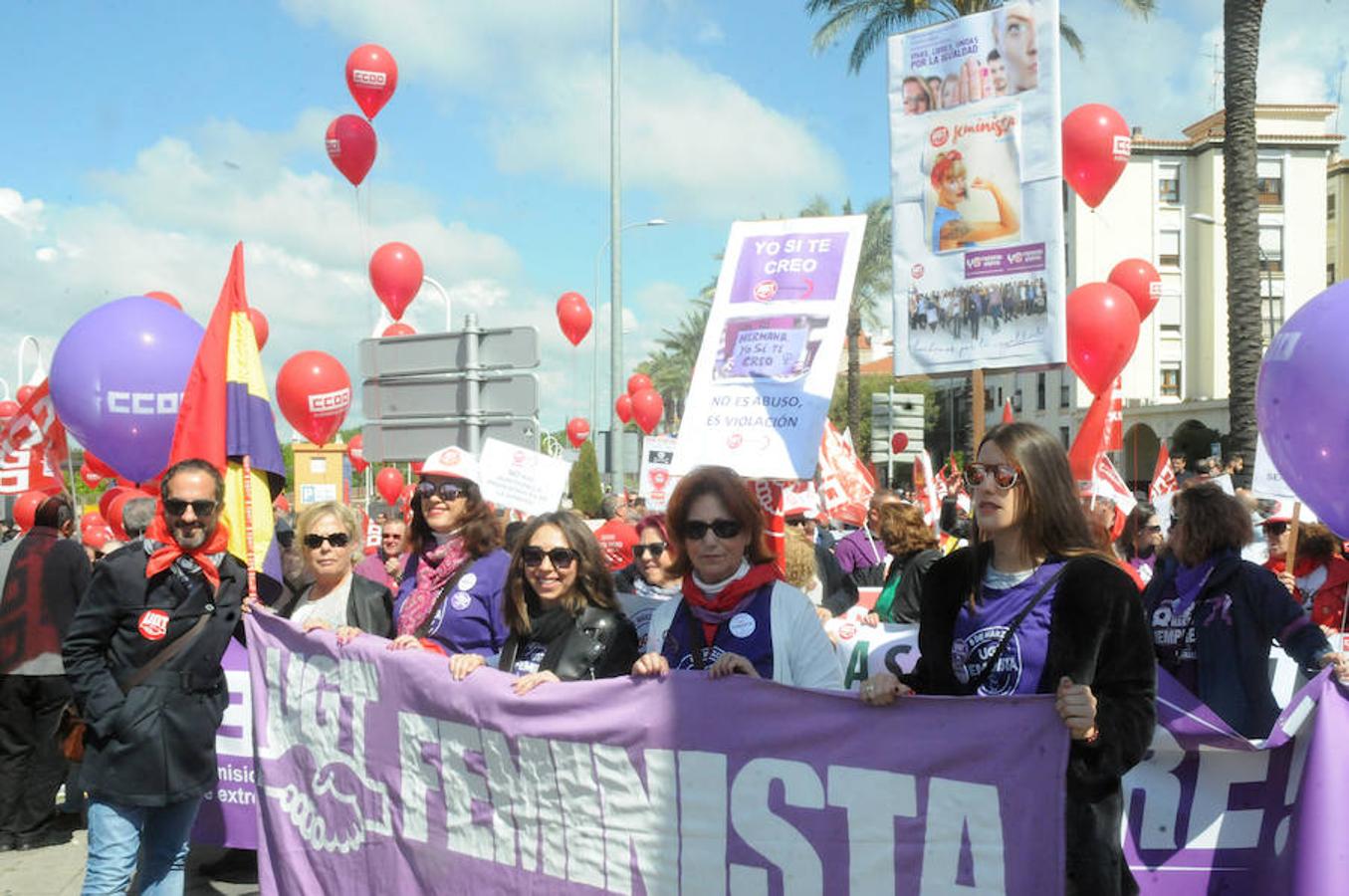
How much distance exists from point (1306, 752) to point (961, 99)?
3.93m

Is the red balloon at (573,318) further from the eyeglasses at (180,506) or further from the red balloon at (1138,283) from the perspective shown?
the eyeglasses at (180,506)

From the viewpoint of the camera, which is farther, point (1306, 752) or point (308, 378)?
point (308, 378)

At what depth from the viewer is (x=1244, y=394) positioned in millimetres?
13156

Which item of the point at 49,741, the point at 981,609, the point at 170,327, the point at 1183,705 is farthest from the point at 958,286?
the point at 49,741

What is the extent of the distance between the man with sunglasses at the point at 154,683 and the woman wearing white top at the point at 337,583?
75 cm

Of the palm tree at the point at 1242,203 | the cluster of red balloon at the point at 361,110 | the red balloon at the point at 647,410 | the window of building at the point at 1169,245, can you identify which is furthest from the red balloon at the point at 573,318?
the window of building at the point at 1169,245

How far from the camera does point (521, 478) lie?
23.4 feet

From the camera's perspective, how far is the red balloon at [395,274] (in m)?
14.4

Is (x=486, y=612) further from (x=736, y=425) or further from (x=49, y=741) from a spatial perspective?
(x=49, y=741)

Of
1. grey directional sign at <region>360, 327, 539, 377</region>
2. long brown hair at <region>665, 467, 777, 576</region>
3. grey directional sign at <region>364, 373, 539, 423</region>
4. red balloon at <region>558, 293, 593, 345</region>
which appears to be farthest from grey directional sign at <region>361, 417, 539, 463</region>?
red balloon at <region>558, 293, 593, 345</region>

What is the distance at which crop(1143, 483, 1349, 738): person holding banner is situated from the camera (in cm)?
438

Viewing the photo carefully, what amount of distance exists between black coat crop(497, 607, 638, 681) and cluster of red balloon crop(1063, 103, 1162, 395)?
7.61 metres

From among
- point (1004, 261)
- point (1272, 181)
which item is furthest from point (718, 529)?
point (1272, 181)

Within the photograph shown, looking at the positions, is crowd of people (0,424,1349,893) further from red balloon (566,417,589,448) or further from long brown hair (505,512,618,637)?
red balloon (566,417,589,448)
